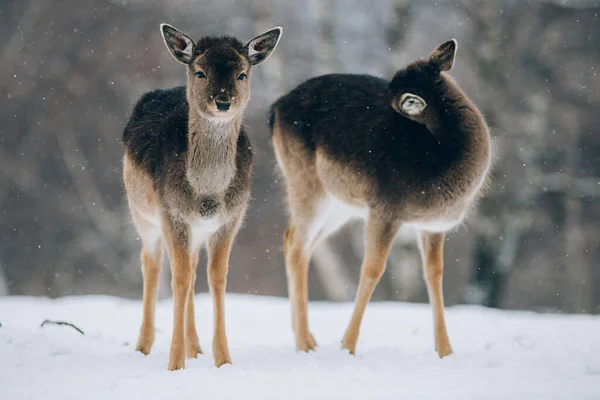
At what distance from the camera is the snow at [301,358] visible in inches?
202

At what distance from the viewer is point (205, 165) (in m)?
5.97

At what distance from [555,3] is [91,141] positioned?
9.03m

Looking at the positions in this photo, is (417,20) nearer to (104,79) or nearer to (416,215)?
(104,79)

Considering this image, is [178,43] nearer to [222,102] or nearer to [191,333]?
[222,102]

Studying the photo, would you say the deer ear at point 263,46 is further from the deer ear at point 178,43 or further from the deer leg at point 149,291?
the deer leg at point 149,291

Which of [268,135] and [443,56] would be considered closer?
[443,56]

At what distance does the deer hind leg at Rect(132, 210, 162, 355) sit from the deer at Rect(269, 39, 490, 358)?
1.30 meters

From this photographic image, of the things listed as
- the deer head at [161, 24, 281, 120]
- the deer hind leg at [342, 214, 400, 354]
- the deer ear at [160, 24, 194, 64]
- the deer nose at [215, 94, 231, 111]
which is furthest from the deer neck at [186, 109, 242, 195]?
the deer hind leg at [342, 214, 400, 354]

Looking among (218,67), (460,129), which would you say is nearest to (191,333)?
(218,67)

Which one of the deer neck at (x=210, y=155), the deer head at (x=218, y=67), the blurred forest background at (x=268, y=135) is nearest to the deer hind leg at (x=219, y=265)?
the deer neck at (x=210, y=155)

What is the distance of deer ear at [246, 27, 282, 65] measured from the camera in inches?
236

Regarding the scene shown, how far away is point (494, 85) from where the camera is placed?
12617 millimetres

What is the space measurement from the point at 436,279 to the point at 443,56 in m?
1.87

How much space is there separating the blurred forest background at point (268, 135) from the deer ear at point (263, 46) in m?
6.27
